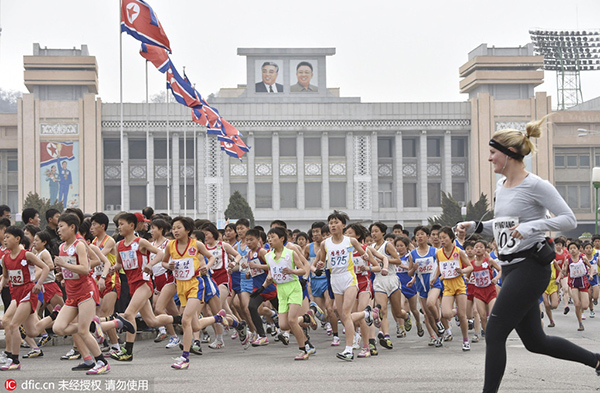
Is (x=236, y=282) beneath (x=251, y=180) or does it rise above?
beneath

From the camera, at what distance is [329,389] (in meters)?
8.23

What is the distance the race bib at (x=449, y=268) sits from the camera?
1295 cm

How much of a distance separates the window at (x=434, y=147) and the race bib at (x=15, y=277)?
72975 millimetres

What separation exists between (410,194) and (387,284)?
224 feet

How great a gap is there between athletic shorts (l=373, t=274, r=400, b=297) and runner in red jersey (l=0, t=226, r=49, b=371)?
523cm

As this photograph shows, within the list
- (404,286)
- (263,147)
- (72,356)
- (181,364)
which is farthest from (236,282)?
(263,147)

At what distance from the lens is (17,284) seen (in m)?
10.2

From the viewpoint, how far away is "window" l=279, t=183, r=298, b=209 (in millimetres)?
78750

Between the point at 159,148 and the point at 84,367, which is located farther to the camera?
the point at 159,148

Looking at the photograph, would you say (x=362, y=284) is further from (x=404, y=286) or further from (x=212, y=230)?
(x=404, y=286)

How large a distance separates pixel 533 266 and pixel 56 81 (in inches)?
3060

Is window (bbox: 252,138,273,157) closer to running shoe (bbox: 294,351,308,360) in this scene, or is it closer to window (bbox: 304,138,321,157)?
window (bbox: 304,138,321,157)

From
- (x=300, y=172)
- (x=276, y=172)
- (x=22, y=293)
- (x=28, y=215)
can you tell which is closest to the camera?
(x=22, y=293)

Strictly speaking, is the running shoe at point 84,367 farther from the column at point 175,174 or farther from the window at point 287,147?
the window at point 287,147
